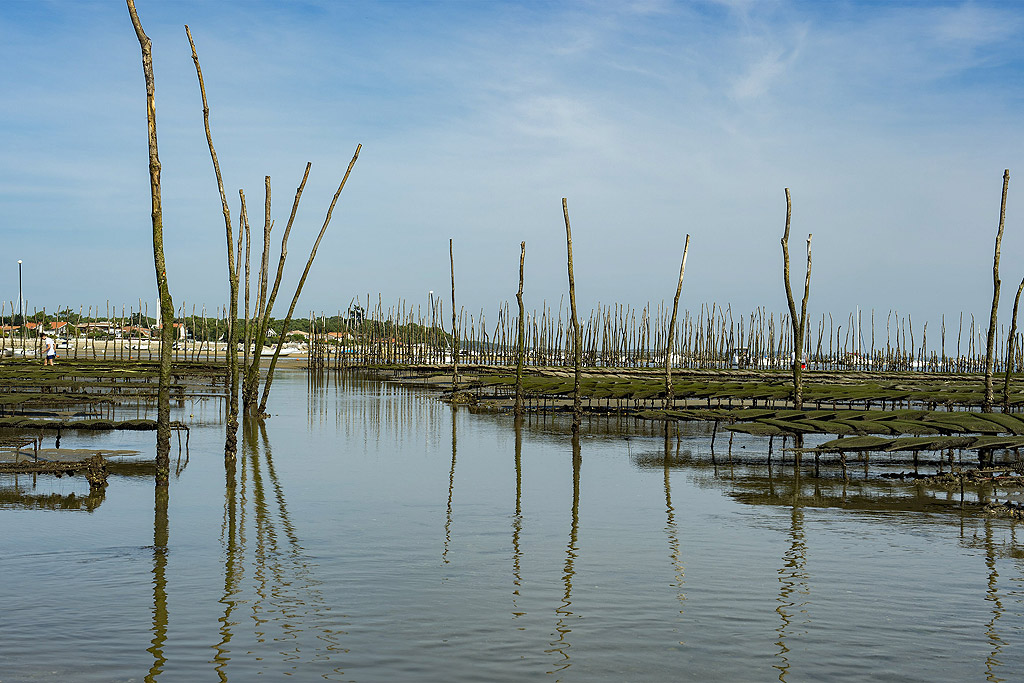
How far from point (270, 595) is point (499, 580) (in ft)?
5.59

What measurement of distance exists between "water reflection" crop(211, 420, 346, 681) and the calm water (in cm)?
2

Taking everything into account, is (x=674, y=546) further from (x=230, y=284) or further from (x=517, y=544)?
(x=230, y=284)

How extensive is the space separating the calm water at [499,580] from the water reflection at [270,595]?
2cm

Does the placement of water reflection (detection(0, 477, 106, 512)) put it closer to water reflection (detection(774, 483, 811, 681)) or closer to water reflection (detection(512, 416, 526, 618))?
water reflection (detection(512, 416, 526, 618))

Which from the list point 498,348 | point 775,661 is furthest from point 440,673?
point 498,348

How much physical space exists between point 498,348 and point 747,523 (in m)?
41.8

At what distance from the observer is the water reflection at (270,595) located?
5.58 metres

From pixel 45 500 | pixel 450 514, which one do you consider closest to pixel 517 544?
pixel 450 514

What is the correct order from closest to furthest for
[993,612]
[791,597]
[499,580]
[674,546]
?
1. [993,612]
2. [791,597]
3. [499,580]
4. [674,546]

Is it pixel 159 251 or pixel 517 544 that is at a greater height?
pixel 159 251

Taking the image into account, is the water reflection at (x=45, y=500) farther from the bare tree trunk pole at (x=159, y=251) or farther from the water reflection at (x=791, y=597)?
the water reflection at (x=791, y=597)

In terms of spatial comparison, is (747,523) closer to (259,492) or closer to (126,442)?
(259,492)

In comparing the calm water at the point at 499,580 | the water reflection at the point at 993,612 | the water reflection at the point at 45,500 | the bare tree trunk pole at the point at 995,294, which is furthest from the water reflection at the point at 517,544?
the bare tree trunk pole at the point at 995,294

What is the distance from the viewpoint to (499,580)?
7270mm
